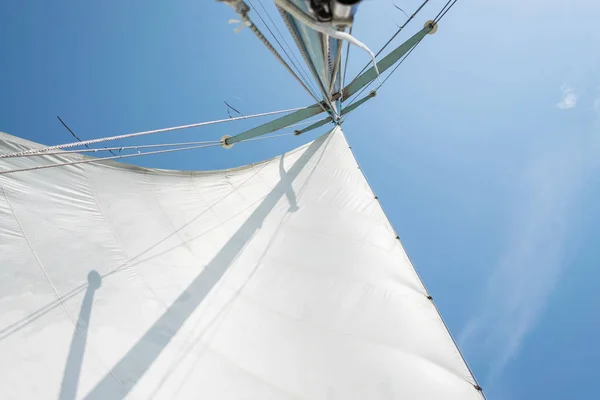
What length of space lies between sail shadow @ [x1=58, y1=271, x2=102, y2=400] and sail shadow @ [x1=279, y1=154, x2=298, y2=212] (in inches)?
115

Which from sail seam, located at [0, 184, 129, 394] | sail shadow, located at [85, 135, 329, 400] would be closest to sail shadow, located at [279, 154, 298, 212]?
sail shadow, located at [85, 135, 329, 400]

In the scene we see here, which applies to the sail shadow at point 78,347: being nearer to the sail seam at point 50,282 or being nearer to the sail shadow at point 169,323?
the sail seam at point 50,282

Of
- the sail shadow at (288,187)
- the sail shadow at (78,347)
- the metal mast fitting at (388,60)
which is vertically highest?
the metal mast fitting at (388,60)

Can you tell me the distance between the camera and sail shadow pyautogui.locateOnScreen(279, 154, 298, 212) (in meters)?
5.12

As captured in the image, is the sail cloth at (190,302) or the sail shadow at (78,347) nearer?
the sail shadow at (78,347)

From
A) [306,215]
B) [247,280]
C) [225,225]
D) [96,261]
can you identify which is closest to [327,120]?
[306,215]

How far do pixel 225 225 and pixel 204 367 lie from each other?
2.23 m

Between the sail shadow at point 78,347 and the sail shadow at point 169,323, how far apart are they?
150 millimetres

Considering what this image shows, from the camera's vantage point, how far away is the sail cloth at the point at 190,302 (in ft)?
7.80

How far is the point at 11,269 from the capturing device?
8.39ft

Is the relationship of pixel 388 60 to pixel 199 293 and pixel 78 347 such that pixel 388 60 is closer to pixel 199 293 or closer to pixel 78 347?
pixel 199 293

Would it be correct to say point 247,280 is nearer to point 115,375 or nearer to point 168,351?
point 168,351

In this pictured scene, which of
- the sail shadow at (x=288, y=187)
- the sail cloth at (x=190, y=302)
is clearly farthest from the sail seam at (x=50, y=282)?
the sail shadow at (x=288, y=187)

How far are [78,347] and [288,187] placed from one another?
3.95 m
